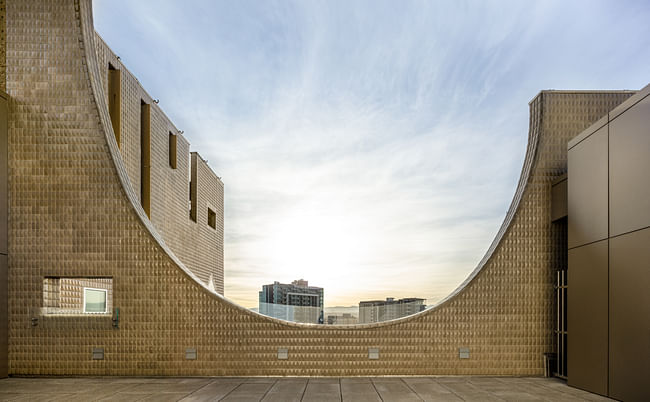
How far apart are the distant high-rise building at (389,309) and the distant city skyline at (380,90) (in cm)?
146

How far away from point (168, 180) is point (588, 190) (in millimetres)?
9621

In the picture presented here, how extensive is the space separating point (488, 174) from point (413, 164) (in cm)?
150

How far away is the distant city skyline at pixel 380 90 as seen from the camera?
27.5ft

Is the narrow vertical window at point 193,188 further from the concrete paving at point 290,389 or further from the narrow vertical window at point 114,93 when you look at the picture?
the concrete paving at point 290,389

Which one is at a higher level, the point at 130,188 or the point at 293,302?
the point at 130,188

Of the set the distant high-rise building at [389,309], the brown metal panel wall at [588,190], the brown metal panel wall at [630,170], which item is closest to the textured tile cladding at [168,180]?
the distant high-rise building at [389,309]

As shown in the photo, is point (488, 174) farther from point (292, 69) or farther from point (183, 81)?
point (183, 81)

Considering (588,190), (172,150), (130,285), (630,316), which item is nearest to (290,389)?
(130,285)

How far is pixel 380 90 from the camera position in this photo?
Answer: 9383 millimetres

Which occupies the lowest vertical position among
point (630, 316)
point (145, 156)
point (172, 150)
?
point (630, 316)

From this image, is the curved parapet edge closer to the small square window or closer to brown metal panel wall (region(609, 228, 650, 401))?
brown metal panel wall (region(609, 228, 650, 401))

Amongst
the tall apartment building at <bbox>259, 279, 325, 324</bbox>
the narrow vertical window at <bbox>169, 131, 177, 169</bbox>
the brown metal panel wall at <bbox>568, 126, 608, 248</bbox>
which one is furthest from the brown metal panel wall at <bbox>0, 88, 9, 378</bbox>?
the brown metal panel wall at <bbox>568, 126, 608, 248</bbox>

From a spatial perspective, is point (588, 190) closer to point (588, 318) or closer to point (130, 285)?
point (588, 318)

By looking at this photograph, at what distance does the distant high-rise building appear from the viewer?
6.45 m
